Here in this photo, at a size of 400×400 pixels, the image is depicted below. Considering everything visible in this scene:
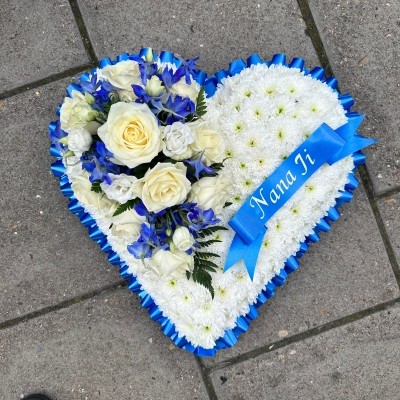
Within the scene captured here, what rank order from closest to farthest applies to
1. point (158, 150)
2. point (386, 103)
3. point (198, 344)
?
point (158, 150)
point (198, 344)
point (386, 103)

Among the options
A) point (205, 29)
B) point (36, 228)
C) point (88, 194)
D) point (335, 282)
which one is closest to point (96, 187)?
point (88, 194)

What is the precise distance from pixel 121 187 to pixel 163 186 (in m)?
0.09

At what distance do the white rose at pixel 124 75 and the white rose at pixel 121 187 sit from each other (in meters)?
0.20

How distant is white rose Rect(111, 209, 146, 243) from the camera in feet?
3.51

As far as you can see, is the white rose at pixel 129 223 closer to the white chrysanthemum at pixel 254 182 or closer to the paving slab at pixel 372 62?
the white chrysanthemum at pixel 254 182

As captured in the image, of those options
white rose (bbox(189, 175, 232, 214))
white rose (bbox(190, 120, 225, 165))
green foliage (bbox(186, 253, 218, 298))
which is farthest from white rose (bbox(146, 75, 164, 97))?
green foliage (bbox(186, 253, 218, 298))

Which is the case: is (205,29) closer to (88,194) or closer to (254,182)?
(254,182)

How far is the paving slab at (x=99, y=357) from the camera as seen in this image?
1.62 meters

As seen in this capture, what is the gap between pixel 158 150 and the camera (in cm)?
97

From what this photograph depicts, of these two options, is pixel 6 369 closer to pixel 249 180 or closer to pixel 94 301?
pixel 94 301

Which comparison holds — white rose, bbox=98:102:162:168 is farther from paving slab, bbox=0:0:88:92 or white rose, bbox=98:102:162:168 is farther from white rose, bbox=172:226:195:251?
paving slab, bbox=0:0:88:92

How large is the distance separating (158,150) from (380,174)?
929 millimetres

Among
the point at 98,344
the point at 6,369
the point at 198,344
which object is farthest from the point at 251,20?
the point at 6,369

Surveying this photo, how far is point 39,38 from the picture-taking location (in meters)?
1.61
